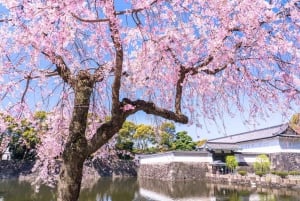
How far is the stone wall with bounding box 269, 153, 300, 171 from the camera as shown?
2414 cm

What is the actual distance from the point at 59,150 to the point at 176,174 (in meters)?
20.5

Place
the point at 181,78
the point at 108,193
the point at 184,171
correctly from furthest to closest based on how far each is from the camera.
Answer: the point at 184,171 → the point at 108,193 → the point at 181,78

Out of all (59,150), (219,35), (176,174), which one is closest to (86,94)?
(219,35)

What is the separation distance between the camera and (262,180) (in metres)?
18.8

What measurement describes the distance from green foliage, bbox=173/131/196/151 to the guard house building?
346 cm

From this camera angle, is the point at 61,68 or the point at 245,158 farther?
the point at 245,158

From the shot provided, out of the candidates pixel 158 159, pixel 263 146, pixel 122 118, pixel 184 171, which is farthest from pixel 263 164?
pixel 122 118

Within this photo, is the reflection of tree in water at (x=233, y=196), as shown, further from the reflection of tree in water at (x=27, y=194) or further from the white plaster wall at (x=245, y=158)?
the white plaster wall at (x=245, y=158)

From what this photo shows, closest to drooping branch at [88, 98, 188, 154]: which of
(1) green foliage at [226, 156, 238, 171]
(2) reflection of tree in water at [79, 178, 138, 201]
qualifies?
(2) reflection of tree in water at [79, 178, 138, 201]

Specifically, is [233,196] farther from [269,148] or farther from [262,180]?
[269,148]

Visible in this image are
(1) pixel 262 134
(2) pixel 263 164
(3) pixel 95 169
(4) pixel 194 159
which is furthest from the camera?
(3) pixel 95 169

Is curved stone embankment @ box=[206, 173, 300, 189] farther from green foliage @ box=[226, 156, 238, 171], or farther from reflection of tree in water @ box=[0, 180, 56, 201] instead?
reflection of tree in water @ box=[0, 180, 56, 201]

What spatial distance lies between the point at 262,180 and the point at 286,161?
674 cm

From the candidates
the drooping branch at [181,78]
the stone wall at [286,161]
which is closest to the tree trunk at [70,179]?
the drooping branch at [181,78]
